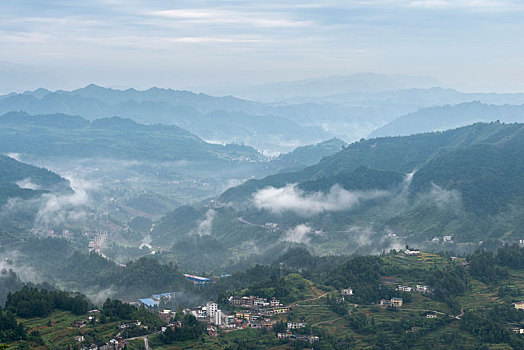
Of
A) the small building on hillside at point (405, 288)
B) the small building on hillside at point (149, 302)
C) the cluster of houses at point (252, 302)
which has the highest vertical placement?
the small building on hillside at point (405, 288)

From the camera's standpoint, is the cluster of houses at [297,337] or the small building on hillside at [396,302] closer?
the cluster of houses at [297,337]

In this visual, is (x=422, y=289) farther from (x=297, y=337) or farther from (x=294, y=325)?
(x=297, y=337)

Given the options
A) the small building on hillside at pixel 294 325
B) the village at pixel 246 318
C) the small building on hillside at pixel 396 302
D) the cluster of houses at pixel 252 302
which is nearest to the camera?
the village at pixel 246 318

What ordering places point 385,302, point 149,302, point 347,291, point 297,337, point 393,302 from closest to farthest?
point 297,337 → point 393,302 → point 385,302 → point 347,291 → point 149,302

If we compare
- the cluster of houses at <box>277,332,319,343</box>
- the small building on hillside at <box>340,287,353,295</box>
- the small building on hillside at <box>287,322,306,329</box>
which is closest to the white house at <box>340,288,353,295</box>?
the small building on hillside at <box>340,287,353,295</box>

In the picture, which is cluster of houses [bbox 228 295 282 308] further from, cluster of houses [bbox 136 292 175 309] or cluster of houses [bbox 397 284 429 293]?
cluster of houses [bbox 136 292 175 309]

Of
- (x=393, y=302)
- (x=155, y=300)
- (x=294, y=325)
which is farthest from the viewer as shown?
(x=155, y=300)

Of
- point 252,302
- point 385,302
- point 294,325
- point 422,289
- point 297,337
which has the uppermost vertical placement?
point 422,289

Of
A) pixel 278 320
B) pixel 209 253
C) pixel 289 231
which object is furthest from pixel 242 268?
pixel 278 320

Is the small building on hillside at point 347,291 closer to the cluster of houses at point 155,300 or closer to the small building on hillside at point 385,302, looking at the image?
the small building on hillside at point 385,302


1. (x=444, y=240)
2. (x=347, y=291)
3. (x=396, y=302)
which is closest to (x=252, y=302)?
(x=347, y=291)

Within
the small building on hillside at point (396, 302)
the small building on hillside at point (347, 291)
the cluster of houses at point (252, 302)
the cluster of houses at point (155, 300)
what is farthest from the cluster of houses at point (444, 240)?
the cluster of houses at point (252, 302)
